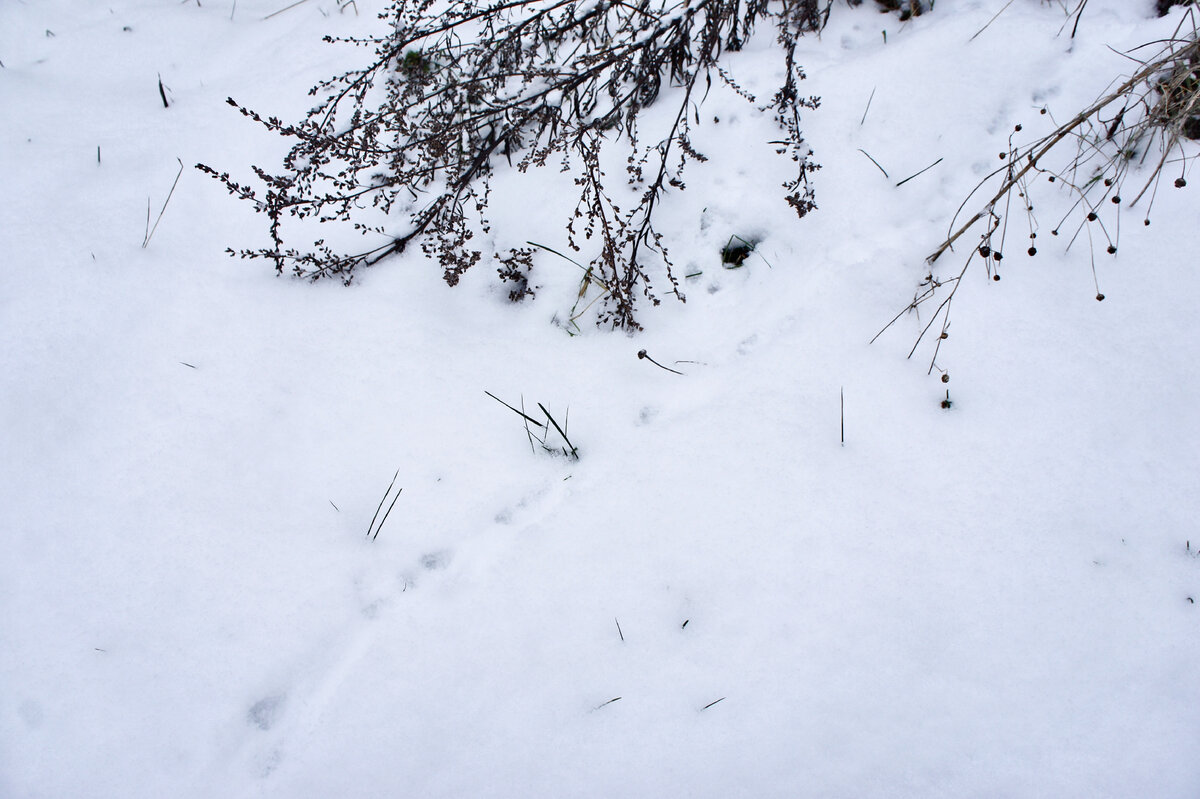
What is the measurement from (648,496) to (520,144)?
128 cm

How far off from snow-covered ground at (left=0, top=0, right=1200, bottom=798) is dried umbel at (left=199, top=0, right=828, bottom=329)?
4.6 inches

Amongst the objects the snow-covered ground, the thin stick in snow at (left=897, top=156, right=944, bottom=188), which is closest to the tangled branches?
the snow-covered ground

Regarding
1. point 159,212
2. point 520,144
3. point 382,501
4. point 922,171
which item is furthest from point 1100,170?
point 159,212

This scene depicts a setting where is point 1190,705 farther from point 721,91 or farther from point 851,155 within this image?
point 721,91

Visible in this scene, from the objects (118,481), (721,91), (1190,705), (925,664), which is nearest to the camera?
(1190,705)

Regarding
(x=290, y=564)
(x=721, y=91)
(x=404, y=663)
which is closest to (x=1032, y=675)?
(x=404, y=663)

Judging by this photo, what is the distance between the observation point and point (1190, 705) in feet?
4.44

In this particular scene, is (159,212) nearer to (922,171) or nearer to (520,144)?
(520,144)

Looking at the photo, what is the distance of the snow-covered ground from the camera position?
4.69 feet

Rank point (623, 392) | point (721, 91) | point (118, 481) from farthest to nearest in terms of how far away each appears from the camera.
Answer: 1. point (721, 91)
2. point (623, 392)
3. point (118, 481)

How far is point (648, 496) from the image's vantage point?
1716mm

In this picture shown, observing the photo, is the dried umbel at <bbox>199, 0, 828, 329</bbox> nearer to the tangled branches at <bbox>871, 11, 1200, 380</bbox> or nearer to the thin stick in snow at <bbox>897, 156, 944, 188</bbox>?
the thin stick in snow at <bbox>897, 156, 944, 188</bbox>

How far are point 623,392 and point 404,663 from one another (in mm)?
940

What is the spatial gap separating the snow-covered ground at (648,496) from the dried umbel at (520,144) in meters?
0.12
